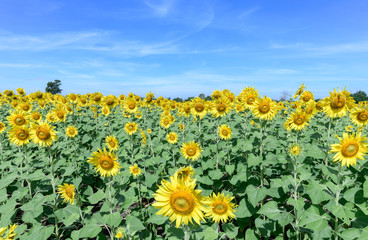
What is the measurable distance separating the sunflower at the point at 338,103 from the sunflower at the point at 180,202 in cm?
391

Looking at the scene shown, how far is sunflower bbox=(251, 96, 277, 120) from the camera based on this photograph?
15.9 feet

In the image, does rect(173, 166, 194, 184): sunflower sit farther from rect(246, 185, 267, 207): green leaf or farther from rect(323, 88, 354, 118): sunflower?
rect(323, 88, 354, 118): sunflower

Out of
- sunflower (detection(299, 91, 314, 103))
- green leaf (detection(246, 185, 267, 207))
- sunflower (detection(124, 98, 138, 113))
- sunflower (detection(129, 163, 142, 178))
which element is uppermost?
sunflower (detection(299, 91, 314, 103))

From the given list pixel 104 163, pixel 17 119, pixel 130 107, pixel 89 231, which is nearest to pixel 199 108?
pixel 130 107

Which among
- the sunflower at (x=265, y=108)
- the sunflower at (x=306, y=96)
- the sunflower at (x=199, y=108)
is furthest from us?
the sunflower at (x=306, y=96)

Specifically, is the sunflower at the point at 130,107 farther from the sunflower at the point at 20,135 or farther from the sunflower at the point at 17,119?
the sunflower at the point at 20,135

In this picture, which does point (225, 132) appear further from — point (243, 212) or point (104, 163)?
point (104, 163)

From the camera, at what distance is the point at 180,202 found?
228cm

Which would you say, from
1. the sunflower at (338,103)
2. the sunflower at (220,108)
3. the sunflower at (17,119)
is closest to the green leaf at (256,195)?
the sunflower at (338,103)

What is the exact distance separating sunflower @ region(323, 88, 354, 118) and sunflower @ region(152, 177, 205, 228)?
3.91 m

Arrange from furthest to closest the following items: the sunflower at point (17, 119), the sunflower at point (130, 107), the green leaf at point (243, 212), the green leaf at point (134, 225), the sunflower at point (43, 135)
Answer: the sunflower at point (130, 107) < the sunflower at point (17, 119) < the sunflower at point (43, 135) < the green leaf at point (243, 212) < the green leaf at point (134, 225)

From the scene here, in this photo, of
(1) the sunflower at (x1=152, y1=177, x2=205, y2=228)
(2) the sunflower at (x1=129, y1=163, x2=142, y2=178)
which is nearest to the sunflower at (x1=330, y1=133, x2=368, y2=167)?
(1) the sunflower at (x1=152, y1=177, x2=205, y2=228)

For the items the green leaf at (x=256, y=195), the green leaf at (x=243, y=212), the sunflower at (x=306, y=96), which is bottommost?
the green leaf at (x=243, y=212)

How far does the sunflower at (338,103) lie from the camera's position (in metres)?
4.38
